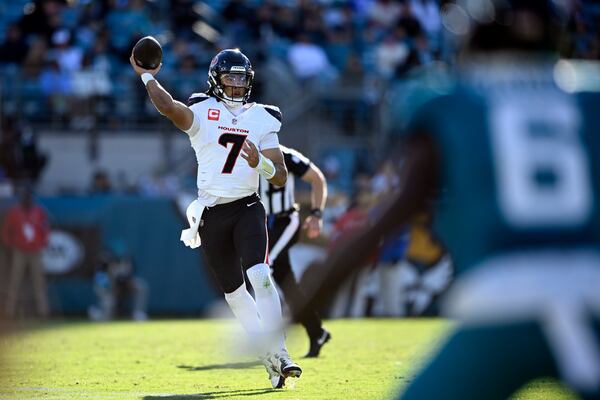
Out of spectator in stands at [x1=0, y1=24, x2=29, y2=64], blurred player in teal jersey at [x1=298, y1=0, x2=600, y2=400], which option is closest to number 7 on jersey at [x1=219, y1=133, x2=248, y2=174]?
blurred player in teal jersey at [x1=298, y1=0, x2=600, y2=400]

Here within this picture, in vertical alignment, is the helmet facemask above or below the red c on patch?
above

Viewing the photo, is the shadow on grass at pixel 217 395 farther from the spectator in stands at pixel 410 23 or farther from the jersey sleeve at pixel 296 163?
the spectator in stands at pixel 410 23

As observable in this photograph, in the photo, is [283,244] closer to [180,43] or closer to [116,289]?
[116,289]

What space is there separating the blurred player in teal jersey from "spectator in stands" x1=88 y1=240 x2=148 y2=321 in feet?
45.6

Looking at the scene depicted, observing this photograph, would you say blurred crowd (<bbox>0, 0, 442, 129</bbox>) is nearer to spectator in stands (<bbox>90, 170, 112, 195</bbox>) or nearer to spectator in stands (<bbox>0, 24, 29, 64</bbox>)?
spectator in stands (<bbox>0, 24, 29, 64</bbox>)

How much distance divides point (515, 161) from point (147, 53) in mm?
4283

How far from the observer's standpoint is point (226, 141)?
8.19 m

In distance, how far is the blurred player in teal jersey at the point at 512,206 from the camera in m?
3.81

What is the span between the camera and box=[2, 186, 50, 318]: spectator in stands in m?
17.5

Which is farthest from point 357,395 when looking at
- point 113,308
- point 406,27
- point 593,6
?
point 593,6

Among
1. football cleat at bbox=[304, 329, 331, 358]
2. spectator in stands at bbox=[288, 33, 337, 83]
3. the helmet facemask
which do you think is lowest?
football cleat at bbox=[304, 329, 331, 358]

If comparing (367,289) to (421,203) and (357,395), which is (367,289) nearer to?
(357,395)

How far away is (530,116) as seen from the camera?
393 centimetres

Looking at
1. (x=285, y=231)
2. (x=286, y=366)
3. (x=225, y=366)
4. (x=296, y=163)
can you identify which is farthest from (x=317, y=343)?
(x=286, y=366)
